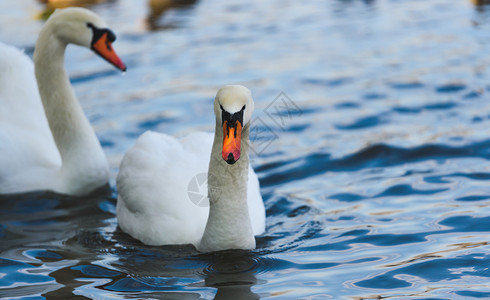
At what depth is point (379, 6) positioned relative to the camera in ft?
57.7

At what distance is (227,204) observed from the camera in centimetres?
598

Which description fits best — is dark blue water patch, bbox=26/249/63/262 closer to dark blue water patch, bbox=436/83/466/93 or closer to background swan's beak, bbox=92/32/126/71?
background swan's beak, bbox=92/32/126/71

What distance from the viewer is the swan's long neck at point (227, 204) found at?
5922 mm

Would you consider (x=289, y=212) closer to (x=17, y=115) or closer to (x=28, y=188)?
(x=28, y=188)

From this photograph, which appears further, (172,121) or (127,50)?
(127,50)

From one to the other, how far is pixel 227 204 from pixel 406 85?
6.08 m

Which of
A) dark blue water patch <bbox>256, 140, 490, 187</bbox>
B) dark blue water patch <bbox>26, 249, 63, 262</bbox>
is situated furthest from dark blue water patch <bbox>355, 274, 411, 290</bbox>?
dark blue water patch <bbox>256, 140, 490, 187</bbox>

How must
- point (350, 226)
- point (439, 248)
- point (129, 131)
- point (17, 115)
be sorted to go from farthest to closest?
point (129, 131) < point (17, 115) < point (350, 226) < point (439, 248)

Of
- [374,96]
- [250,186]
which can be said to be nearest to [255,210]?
[250,186]

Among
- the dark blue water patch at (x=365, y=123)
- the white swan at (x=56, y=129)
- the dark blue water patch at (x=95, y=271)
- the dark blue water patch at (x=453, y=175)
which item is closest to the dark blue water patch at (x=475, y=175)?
the dark blue water patch at (x=453, y=175)

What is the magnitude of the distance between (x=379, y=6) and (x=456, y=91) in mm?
7043

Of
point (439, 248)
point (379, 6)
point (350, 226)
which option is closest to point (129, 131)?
point (350, 226)

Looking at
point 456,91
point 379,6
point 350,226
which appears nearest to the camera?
point 350,226

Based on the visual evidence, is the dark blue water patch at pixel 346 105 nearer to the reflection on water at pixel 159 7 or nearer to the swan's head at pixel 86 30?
the swan's head at pixel 86 30
